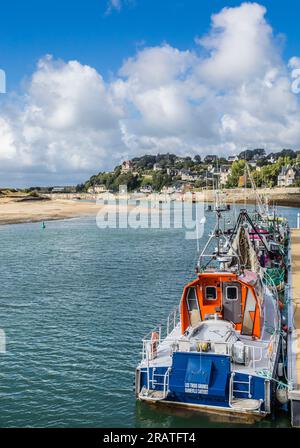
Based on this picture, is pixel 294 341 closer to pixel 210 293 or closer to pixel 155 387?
pixel 210 293

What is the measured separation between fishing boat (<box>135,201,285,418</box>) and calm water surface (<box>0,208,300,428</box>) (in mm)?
737

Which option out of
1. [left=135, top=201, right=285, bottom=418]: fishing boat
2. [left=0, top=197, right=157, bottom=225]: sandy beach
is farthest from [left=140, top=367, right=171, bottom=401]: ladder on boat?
[left=0, top=197, right=157, bottom=225]: sandy beach

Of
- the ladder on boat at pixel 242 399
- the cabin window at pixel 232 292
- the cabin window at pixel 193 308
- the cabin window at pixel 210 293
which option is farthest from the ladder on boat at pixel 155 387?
the cabin window at pixel 232 292

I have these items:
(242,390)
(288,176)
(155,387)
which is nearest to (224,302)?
(242,390)

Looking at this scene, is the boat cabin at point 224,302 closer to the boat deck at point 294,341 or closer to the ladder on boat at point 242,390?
the boat deck at point 294,341

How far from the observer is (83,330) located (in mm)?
25266

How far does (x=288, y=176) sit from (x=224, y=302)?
18055cm

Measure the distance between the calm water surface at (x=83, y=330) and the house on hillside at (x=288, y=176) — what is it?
475 ft

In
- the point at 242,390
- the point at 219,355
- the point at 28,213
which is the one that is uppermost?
the point at 28,213

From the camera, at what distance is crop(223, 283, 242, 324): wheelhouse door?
19.2 metres

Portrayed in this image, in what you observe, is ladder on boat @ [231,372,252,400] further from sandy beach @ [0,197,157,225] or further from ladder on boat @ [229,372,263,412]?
sandy beach @ [0,197,157,225]

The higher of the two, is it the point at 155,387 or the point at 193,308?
the point at 193,308

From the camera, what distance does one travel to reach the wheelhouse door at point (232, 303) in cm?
1917
